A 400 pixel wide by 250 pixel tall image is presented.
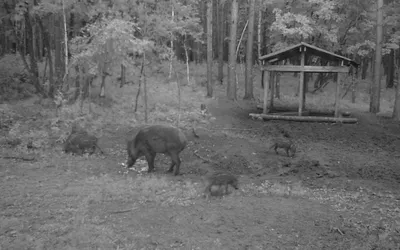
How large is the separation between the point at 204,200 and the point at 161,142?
2.51 m

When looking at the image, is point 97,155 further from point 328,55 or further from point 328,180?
point 328,55

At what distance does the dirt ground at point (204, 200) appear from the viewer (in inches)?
245

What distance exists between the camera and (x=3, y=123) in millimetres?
15047

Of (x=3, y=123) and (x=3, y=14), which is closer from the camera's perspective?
(x=3, y=123)

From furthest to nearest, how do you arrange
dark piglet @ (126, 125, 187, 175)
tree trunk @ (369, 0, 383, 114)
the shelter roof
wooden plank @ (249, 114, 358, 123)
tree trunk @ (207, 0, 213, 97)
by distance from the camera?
1. tree trunk @ (207, 0, 213, 97)
2. tree trunk @ (369, 0, 383, 114)
3. wooden plank @ (249, 114, 358, 123)
4. the shelter roof
5. dark piglet @ (126, 125, 187, 175)

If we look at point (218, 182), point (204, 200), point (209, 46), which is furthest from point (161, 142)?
point (209, 46)

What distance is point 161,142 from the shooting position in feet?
32.4

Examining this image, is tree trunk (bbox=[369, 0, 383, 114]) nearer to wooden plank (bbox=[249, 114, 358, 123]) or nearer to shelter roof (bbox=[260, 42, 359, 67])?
shelter roof (bbox=[260, 42, 359, 67])

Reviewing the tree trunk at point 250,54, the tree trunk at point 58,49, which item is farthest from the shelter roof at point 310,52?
the tree trunk at point 58,49

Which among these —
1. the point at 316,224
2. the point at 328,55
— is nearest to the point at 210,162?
the point at 316,224

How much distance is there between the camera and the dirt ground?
6215 mm

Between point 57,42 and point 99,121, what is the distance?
257 inches

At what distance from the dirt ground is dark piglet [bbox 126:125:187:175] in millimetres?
681

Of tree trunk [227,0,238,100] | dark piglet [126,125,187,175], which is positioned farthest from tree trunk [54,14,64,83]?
dark piglet [126,125,187,175]
